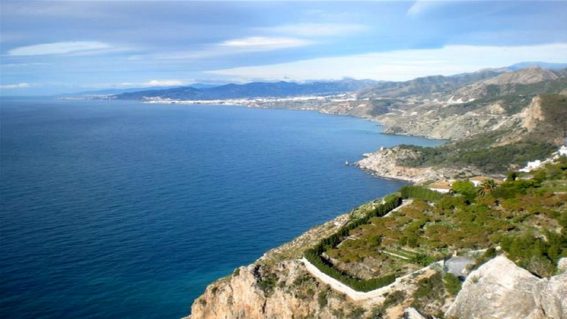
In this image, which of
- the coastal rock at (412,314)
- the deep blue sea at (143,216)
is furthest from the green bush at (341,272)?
the deep blue sea at (143,216)

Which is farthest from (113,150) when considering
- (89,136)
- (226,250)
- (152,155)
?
(226,250)

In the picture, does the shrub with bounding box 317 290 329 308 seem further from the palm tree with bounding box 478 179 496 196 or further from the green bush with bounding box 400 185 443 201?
the palm tree with bounding box 478 179 496 196

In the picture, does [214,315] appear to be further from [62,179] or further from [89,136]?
[89,136]

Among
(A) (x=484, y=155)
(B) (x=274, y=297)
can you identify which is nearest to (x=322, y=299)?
(B) (x=274, y=297)

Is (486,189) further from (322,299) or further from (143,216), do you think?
(143,216)

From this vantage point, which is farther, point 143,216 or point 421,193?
point 143,216

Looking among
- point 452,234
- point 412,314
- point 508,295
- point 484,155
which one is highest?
point 508,295
